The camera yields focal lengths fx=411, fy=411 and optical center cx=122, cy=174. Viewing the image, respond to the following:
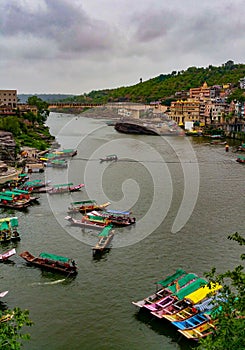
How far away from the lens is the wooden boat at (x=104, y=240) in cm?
1475

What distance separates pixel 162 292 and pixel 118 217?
6.41m

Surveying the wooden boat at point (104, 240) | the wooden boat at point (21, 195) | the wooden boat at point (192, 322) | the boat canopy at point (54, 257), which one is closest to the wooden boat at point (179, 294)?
the wooden boat at point (192, 322)

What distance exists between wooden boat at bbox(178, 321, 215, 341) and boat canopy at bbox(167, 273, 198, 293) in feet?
5.52

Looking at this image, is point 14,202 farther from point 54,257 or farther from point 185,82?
point 185,82

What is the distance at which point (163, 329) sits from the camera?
10422 mm

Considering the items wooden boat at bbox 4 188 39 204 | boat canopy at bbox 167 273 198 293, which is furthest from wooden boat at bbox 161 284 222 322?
wooden boat at bbox 4 188 39 204

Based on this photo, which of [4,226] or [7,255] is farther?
[4,226]

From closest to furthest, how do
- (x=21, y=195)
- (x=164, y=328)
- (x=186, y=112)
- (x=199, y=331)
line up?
(x=199, y=331), (x=164, y=328), (x=21, y=195), (x=186, y=112)

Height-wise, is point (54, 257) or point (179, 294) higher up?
point (54, 257)

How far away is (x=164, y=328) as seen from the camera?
10.5 meters

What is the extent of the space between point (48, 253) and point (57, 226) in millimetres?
2933

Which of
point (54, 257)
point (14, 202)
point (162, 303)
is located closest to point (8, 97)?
point (14, 202)

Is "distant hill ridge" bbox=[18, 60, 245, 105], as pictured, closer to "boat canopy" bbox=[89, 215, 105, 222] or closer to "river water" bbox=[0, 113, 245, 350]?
"river water" bbox=[0, 113, 245, 350]

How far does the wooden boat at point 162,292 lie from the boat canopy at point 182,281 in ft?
0.58
